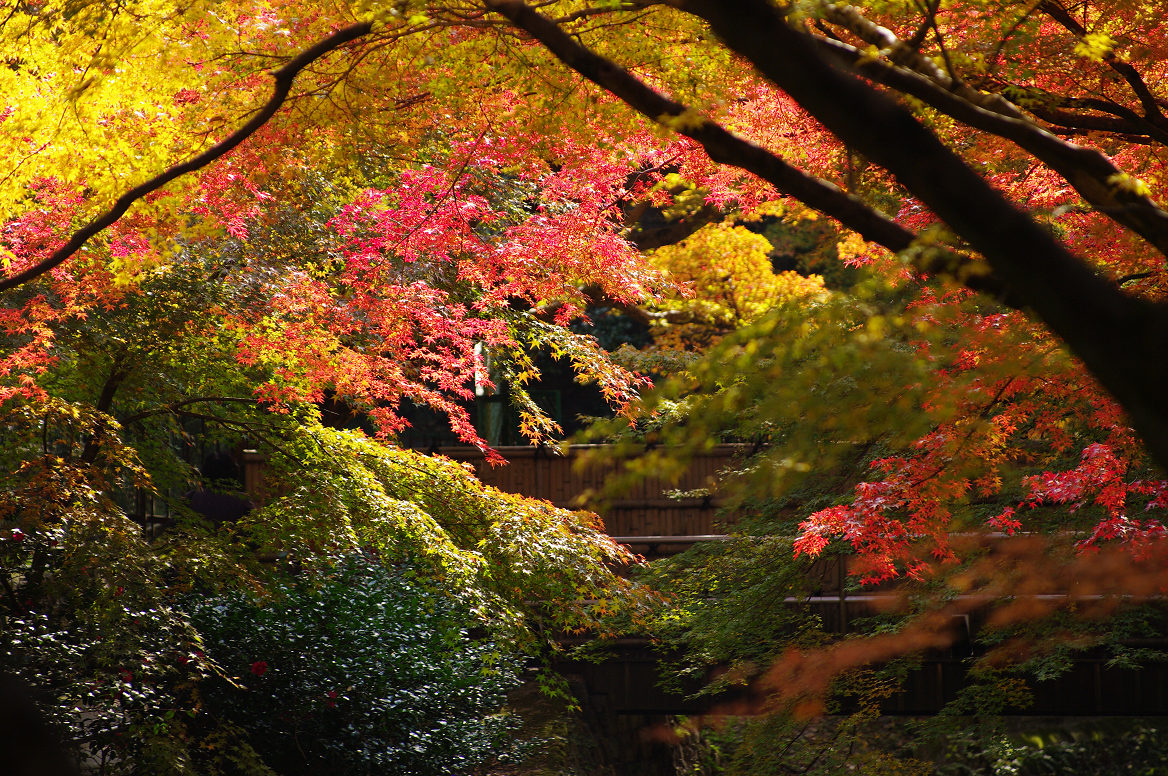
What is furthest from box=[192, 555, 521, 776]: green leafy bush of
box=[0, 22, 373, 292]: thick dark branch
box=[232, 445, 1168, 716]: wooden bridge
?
box=[0, 22, 373, 292]: thick dark branch

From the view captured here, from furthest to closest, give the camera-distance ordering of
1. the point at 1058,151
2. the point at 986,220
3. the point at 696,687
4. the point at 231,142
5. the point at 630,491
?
the point at 630,491 < the point at 696,687 < the point at 231,142 < the point at 1058,151 < the point at 986,220

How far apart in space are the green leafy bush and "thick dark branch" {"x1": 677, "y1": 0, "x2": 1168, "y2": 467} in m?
4.64

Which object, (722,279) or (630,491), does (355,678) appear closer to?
(630,491)

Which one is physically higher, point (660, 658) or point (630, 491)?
point (630, 491)

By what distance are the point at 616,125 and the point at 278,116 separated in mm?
1902

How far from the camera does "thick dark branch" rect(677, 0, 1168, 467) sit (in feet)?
7.03

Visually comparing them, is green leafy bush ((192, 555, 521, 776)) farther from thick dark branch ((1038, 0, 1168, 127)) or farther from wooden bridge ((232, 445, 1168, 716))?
thick dark branch ((1038, 0, 1168, 127))

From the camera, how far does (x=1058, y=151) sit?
2.85 metres

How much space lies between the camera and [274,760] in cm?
632

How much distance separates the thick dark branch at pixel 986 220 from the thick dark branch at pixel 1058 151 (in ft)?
1.19

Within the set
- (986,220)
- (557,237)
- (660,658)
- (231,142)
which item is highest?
(557,237)

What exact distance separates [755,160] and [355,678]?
4.91 meters

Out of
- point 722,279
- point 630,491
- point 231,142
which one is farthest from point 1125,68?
point 722,279

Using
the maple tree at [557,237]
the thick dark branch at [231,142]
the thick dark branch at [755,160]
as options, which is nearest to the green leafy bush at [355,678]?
the maple tree at [557,237]
